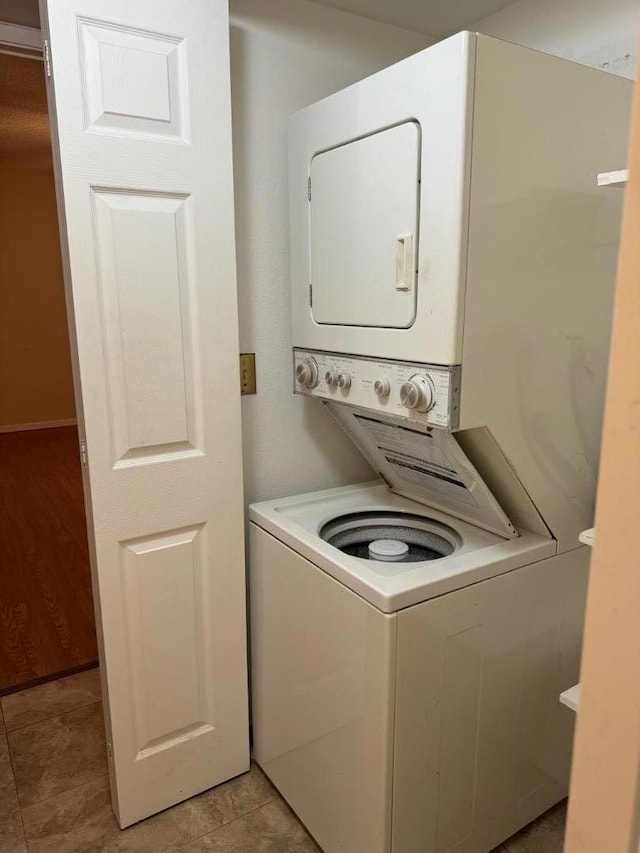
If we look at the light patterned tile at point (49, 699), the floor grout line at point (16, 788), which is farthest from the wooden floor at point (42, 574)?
the floor grout line at point (16, 788)

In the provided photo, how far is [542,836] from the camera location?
1.70 meters

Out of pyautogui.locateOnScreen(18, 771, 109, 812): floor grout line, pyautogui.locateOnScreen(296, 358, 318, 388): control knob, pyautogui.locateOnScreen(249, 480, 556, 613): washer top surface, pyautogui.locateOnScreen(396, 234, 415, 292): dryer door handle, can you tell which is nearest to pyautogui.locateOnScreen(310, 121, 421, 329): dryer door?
pyautogui.locateOnScreen(396, 234, 415, 292): dryer door handle

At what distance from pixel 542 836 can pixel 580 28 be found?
7.19ft

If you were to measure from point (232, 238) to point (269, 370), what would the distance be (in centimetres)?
42

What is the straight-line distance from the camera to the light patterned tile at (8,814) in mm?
1675

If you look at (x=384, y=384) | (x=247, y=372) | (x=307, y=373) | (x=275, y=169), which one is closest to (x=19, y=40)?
(x=275, y=169)

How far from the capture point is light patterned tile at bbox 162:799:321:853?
1.68 metres

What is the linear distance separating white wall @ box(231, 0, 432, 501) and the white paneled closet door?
152 millimetres

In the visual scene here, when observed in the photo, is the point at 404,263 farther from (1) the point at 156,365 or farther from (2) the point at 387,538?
(2) the point at 387,538

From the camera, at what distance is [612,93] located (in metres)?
1.37

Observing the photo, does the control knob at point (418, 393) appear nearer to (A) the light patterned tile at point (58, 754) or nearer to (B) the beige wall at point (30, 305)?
(A) the light patterned tile at point (58, 754)

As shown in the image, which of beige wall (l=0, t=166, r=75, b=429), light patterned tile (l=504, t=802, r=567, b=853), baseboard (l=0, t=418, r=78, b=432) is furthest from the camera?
baseboard (l=0, t=418, r=78, b=432)

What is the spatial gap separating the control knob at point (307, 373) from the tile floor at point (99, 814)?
1261 mm

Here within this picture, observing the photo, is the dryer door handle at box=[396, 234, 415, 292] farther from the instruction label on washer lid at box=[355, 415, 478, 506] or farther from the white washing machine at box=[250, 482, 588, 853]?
the white washing machine at box=[250, 482, 588, 853]
